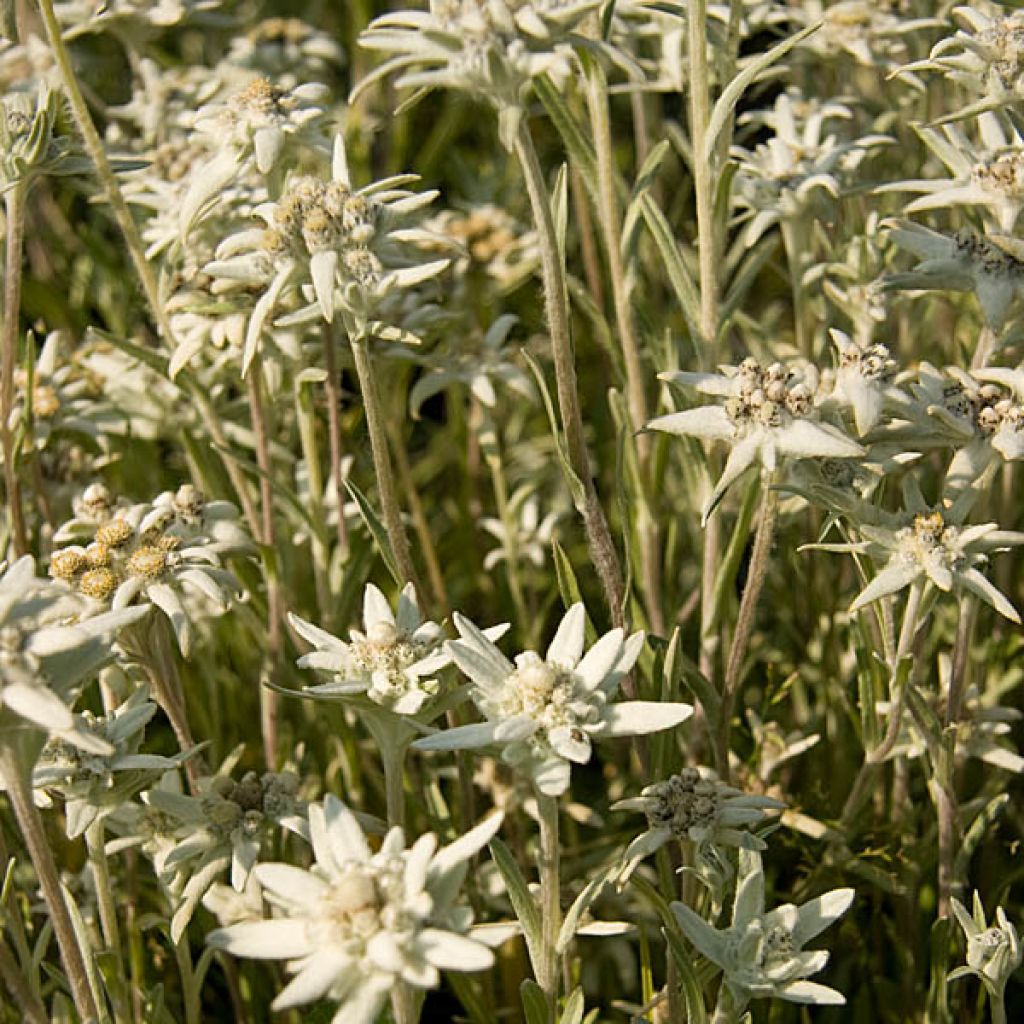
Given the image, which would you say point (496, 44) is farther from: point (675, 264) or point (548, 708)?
point (548, 708)

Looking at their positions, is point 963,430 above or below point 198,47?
below

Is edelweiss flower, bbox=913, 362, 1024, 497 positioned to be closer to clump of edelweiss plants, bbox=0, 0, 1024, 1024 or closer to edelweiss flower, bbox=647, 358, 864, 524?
clump of edelweiss plants, bbox=0, 0, 1024, 1024

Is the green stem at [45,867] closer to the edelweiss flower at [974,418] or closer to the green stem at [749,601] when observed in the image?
the green stem at [749,601]

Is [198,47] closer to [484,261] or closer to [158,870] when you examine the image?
[484,261]

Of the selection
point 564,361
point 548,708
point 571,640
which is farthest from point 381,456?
point 548,708

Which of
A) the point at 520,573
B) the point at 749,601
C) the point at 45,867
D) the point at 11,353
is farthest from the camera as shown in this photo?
the point at 520,573

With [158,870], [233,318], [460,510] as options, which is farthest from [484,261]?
[158,870]

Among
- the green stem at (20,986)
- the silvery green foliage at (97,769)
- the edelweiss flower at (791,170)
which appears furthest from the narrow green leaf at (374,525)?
the edelweiss flower at (791,170)
